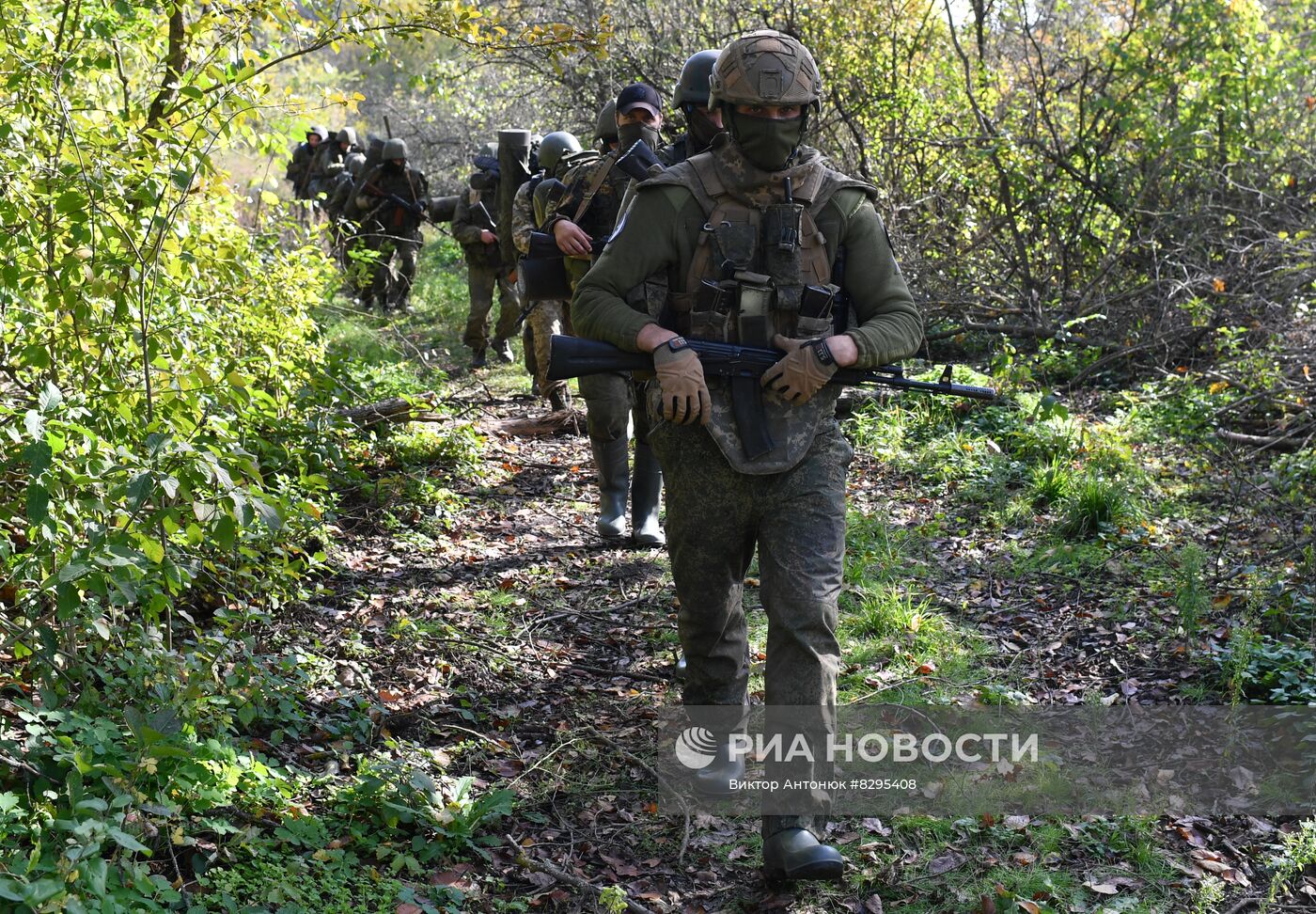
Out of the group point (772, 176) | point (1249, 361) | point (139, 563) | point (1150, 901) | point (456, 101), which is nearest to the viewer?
point (139, 563)

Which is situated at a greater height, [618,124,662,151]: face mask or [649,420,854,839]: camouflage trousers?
[618,124,662,151]: face mask

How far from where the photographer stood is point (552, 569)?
20.6 feet

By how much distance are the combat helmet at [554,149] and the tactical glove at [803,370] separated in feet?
13.8

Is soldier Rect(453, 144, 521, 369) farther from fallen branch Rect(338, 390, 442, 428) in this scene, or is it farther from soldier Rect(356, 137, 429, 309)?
fallen branch Rect(338, 390, 442, 428)

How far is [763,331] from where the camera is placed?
3.68 m

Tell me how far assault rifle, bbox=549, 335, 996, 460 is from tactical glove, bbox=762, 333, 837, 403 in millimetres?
73

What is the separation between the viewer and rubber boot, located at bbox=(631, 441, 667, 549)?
21.2ft

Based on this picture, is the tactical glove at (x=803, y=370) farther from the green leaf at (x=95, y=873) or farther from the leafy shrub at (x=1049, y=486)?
the leafy shrub at (x=1049, y=486)

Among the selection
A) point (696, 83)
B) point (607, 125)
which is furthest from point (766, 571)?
point (607, 125)

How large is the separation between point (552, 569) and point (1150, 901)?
358 cm

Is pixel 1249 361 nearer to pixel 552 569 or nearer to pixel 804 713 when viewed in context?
pixel 552 569

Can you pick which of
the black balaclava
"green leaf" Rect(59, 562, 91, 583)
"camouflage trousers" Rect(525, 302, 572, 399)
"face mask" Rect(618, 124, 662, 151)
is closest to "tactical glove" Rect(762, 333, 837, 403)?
the black balaclava

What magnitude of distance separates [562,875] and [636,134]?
3.92m

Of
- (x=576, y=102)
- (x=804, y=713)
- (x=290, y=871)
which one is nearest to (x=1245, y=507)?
(x=804, y=713)
